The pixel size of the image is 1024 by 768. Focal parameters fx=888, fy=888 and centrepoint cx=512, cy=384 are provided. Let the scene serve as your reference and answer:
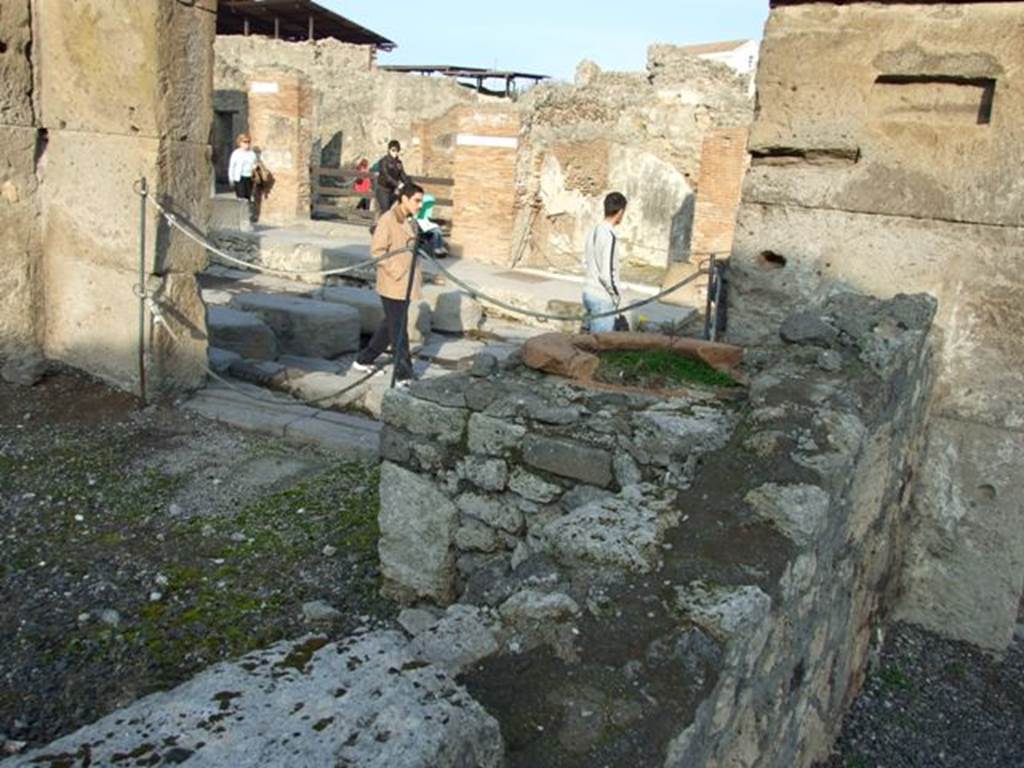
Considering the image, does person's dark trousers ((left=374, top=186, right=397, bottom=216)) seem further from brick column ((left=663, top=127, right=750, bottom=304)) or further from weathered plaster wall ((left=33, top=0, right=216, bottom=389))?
weathered plaster wall ((left=33, top=0, right=216, bottom=389))

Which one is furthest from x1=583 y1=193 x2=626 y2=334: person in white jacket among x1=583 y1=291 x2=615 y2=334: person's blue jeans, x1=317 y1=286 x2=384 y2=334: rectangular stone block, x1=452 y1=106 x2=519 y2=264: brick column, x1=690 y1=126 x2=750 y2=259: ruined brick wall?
x1=452 y1=106 x2=519 y2=264: brick column

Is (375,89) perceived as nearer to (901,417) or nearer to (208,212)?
(208,212)

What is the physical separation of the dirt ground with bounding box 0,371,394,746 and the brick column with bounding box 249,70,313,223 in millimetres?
11251

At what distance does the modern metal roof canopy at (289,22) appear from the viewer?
82.1ft

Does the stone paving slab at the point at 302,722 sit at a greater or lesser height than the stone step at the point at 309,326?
greater

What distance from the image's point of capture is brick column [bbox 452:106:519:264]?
1422cm

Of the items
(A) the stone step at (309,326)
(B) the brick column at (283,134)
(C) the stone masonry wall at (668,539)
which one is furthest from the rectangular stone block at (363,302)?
(B) the brick column at (283,134)

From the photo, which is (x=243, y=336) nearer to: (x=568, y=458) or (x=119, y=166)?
(x=119, y=166)

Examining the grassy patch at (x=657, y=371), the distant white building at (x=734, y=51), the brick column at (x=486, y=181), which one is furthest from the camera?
the distant white building at (x=734, y=51)

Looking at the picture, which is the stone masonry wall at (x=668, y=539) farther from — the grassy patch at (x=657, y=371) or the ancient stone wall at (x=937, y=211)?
the ancient stone wall at (x=937, y=211)

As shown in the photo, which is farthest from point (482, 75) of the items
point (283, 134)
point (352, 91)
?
point (283, 134)

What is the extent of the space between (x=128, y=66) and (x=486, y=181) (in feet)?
30.2

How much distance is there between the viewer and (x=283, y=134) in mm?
16328

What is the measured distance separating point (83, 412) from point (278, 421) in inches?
50.2
